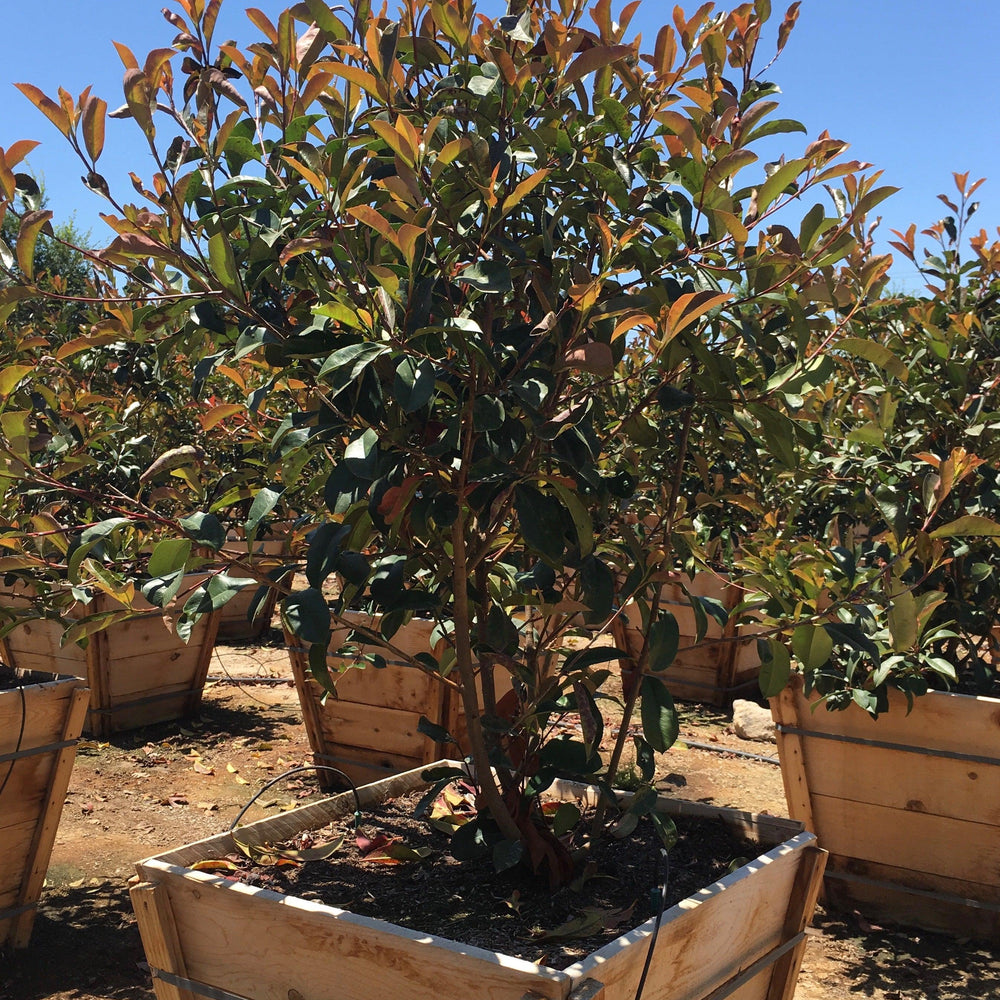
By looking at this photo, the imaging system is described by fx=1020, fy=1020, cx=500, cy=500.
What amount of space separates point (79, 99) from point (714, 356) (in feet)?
3.32

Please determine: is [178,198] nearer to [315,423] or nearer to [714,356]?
[315,423]

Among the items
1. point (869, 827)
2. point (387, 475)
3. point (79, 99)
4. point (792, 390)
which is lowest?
point (869, 827)

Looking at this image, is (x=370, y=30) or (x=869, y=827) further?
(x=869, y=827)

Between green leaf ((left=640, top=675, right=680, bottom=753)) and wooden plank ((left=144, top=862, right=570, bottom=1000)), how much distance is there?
46 cm

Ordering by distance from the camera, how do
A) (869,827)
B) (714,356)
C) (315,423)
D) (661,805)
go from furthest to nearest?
(869,827), (661,805), (714,356), (315,423)

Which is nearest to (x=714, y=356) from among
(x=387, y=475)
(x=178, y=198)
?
(x=387, y=475)

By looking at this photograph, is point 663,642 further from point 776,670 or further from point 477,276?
point 477,276

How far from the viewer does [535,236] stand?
166cm

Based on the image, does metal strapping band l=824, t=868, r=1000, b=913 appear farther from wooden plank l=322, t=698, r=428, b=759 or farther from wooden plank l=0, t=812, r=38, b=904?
wooden plank l=0, t=812, r=38, b=904

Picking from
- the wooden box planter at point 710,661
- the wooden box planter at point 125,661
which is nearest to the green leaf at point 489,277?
the wooden box planter at point 125,661

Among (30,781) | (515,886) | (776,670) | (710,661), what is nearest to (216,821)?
(30,781)

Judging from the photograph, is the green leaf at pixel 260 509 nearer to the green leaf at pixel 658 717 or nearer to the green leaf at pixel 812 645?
the green leaf at pixel 658 717

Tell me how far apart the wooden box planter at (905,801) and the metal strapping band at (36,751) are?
2056 millimetres

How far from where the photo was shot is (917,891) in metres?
2.95
